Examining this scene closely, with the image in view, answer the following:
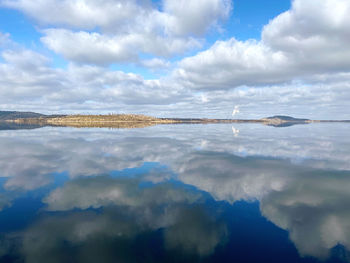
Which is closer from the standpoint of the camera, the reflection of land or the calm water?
the reflection of land

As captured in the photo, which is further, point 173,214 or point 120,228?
point 173,214

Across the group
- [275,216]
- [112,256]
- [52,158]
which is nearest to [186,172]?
[275,216]

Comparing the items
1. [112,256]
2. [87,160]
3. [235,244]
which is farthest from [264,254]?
[87,160]

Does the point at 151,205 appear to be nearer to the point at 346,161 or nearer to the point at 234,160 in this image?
the point at 234,160

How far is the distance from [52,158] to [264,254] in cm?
3091

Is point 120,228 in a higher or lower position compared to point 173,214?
higher

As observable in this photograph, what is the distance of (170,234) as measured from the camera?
1126cm

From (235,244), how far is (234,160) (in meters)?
21.3

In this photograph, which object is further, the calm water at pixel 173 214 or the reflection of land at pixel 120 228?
the calm water at pixel 173 214

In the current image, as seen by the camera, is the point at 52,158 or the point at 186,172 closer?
the point at 186,172

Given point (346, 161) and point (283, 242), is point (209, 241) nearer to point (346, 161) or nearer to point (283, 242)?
point (283, 242)

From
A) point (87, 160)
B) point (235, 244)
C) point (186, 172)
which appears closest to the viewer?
point (235, 244)

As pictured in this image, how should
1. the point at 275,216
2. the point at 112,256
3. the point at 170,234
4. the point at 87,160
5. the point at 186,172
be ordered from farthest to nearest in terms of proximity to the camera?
1. the point at 87,160
2. the point at 186,172
3. the point at 275,216
4. the point at 170,234
5. the point at 112,256

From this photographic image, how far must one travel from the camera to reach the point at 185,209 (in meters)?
14.4
